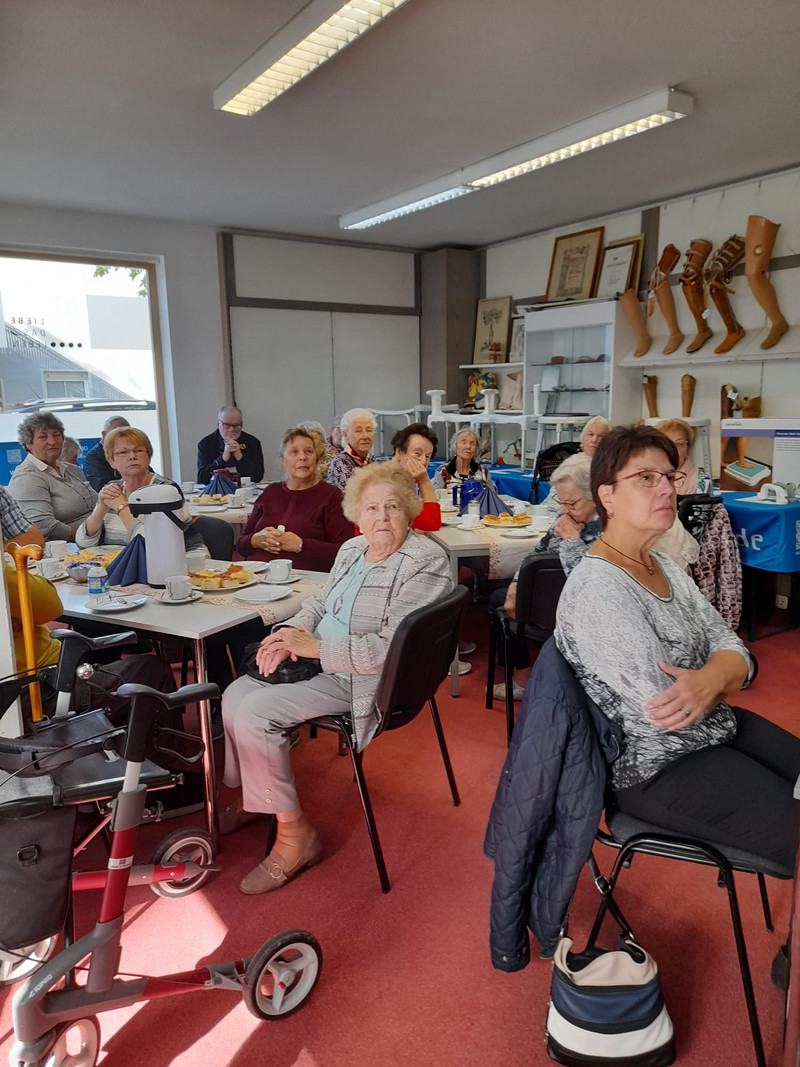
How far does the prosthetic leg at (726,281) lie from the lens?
556cm

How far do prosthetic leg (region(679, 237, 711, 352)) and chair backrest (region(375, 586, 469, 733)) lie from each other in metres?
4.64

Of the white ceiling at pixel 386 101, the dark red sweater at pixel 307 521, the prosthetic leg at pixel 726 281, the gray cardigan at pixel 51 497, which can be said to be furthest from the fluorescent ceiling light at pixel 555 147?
the gray cardigan at pixel 51 497

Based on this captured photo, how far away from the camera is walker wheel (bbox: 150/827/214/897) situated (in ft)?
6.61

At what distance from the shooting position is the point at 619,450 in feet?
5.77

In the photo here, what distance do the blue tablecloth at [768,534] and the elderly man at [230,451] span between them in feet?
12.2

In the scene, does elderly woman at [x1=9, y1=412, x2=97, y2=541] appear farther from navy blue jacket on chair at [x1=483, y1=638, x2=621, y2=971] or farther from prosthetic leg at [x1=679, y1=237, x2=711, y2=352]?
prosthetic leg at [x1=679, y1=237, x2=711, y2=352]

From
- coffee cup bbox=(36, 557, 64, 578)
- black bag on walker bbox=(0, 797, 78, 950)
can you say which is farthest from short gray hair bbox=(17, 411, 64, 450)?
black bag on walker bbox=(0, 797, 78, 950)

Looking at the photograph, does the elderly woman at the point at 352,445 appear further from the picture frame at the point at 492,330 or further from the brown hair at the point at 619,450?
the picture frame at the point at 492,330

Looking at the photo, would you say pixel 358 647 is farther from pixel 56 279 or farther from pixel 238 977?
pixel 56 279

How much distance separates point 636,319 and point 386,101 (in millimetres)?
3173

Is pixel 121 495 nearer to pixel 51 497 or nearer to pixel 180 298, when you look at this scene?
pixel 51 497

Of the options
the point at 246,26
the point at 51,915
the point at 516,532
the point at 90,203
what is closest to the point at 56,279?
the point at 90,203

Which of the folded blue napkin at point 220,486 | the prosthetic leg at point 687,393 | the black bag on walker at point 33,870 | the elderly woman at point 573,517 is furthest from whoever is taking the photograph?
the prosthetic leg at point 687,393

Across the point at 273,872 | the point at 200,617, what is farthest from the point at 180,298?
the point at 273,872
